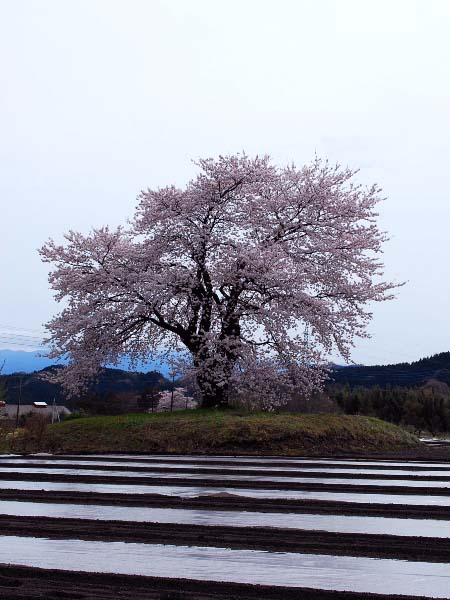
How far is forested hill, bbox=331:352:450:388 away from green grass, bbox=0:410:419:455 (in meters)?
40.5

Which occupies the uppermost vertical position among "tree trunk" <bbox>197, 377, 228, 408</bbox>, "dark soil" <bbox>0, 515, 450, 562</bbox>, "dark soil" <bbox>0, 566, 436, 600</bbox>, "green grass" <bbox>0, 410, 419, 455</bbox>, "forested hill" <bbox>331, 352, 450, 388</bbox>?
"forested hill" <bbox>331, 352, 450, 388</bbox>

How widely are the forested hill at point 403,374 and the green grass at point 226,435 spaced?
133ft

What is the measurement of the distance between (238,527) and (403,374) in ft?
186

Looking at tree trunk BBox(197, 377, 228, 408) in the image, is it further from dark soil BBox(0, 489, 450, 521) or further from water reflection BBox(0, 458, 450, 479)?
dark soil BBox(0, 489, 450, 521)

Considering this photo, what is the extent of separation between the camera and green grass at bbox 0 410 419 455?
19062 mm

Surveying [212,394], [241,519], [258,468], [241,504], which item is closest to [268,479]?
[258,468]

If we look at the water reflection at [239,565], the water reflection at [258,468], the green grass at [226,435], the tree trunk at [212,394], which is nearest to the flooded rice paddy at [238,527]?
the water reflection at [239,565]

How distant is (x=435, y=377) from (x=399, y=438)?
135ft

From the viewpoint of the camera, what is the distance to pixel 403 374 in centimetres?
6238

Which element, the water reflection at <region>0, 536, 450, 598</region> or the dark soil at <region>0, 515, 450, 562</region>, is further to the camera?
the dark soil at <region>0, 515, 450, 562</region>

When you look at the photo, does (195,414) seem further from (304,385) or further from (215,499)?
(215,499)

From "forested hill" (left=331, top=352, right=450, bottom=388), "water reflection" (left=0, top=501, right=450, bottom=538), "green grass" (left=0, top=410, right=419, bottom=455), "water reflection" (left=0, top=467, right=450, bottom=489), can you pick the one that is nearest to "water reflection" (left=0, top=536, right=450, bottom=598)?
"water reflection" (left=0, top=501, right=450, bottom=538)

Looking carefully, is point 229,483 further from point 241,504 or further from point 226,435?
point 226,435

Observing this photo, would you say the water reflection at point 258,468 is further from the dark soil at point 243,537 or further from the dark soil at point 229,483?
the dark soil at point 243,537
